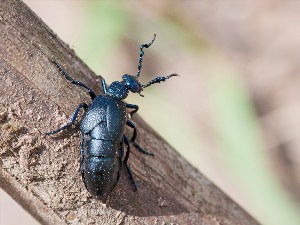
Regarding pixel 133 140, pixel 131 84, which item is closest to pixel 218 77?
pixel 131 84

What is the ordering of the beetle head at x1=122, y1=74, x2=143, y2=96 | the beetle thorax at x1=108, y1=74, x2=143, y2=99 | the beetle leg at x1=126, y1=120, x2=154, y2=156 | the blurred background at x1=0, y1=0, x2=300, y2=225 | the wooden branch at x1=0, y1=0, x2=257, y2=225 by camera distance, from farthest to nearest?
the blurred background at x1=0, y1=0, x2=300, y2=225 < the beetle head at x1=122, y1=74, x2=143, y2=96 < the beetle thorax at x1=108, y1=74, x2=143, y2=99 < the beetle leg at x1=126, y1=120, x2=154, y2=156 < the wooden branch at x1=0, y1=0, x2=257, y2=225

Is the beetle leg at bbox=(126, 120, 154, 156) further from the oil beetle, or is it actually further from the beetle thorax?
the beetle thorax

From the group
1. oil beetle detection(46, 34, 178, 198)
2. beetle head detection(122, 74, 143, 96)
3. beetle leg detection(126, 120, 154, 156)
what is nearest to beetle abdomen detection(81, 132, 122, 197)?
oil beetle detection(46, 34, 178, 198)

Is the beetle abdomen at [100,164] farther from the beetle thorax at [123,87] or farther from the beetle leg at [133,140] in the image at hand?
the beetle thorax at [123,87]

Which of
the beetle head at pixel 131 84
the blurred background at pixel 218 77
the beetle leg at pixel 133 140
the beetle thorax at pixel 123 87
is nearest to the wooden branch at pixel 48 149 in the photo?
the beetle leg at pixel 133 140

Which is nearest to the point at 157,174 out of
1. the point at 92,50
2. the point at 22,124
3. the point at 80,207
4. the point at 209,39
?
the point at 80,207

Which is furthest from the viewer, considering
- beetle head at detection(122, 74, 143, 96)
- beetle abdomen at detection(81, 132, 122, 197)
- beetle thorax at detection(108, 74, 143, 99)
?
beetle head at detection(122, 74, 143, 96)

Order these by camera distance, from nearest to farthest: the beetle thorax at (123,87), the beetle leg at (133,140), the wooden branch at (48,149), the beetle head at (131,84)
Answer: the wooden branch at (48,149) → the beetle leg at (133,140) → the beetle thorax at (123,87) → the beetle head at (131,84)
